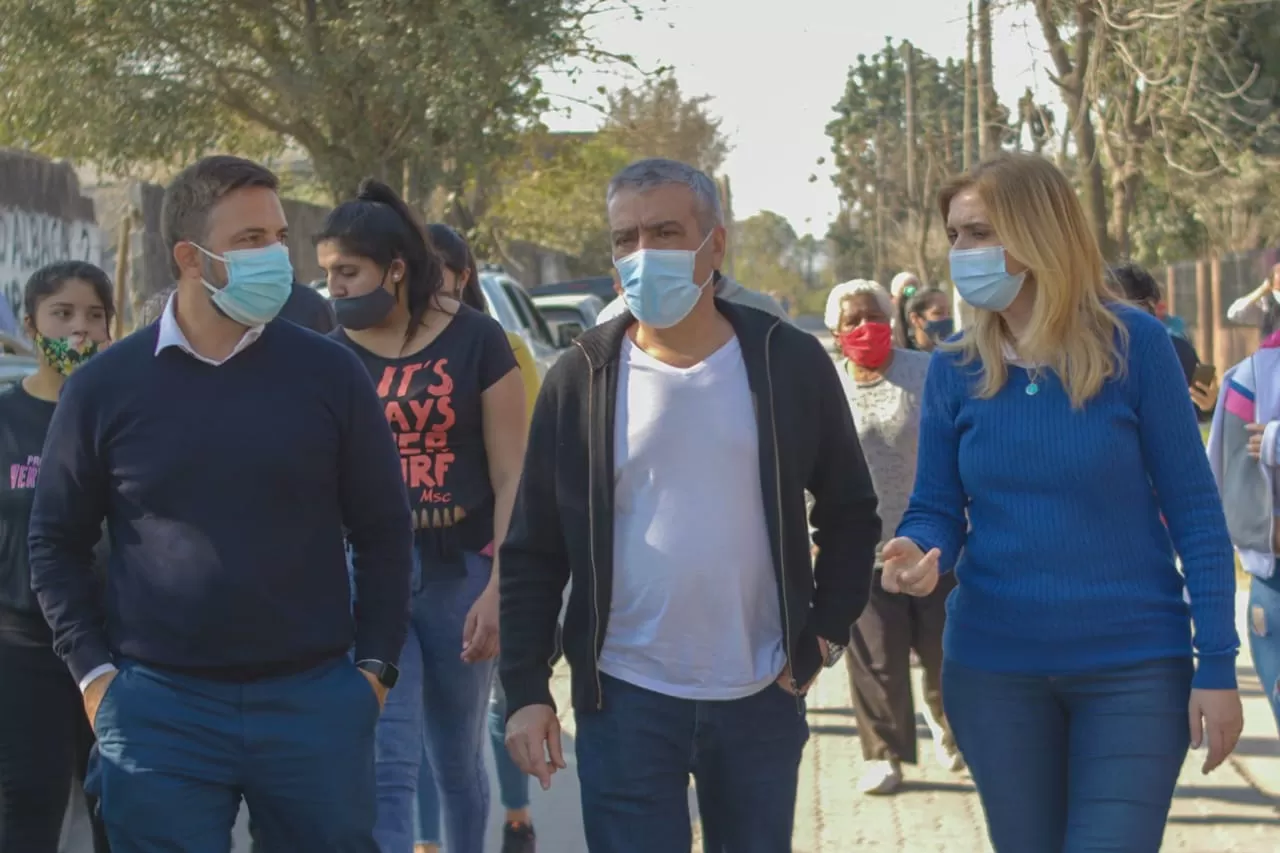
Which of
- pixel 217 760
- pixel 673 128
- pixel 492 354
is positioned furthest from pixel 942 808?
pixel 673 128

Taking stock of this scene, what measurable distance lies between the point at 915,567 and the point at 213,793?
1407 mm

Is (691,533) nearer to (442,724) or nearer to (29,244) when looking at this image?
(442,724)

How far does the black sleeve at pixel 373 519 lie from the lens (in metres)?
3.77

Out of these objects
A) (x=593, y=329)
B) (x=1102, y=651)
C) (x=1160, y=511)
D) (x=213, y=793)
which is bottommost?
(x=213, y=793)

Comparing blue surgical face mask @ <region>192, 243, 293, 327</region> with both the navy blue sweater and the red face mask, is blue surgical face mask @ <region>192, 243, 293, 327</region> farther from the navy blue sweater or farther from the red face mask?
the red face mask

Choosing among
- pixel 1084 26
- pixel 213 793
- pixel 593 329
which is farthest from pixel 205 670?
pixel 1084 26

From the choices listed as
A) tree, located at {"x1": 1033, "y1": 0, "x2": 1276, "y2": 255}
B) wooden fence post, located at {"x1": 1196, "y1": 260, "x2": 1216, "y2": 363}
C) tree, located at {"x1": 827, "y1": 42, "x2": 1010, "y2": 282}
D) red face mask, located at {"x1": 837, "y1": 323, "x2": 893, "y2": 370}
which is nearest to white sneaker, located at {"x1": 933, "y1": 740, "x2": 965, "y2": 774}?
red face mask, located at {"x1": 837, "y1": 323, "x2": 893, "y2": 370}

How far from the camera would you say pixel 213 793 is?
11.8 feet

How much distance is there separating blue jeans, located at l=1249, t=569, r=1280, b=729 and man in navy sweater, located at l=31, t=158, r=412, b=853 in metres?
2.56

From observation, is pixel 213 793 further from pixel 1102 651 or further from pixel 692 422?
pixel 1102 651

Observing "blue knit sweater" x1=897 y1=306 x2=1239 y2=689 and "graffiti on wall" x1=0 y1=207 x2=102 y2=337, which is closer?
"blue knit sweater" x1=897 y1=306 x2=1239 y2=689

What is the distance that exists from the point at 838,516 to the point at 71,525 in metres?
1.51

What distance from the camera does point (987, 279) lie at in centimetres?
379

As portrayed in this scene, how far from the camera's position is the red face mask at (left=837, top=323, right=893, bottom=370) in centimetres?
705
